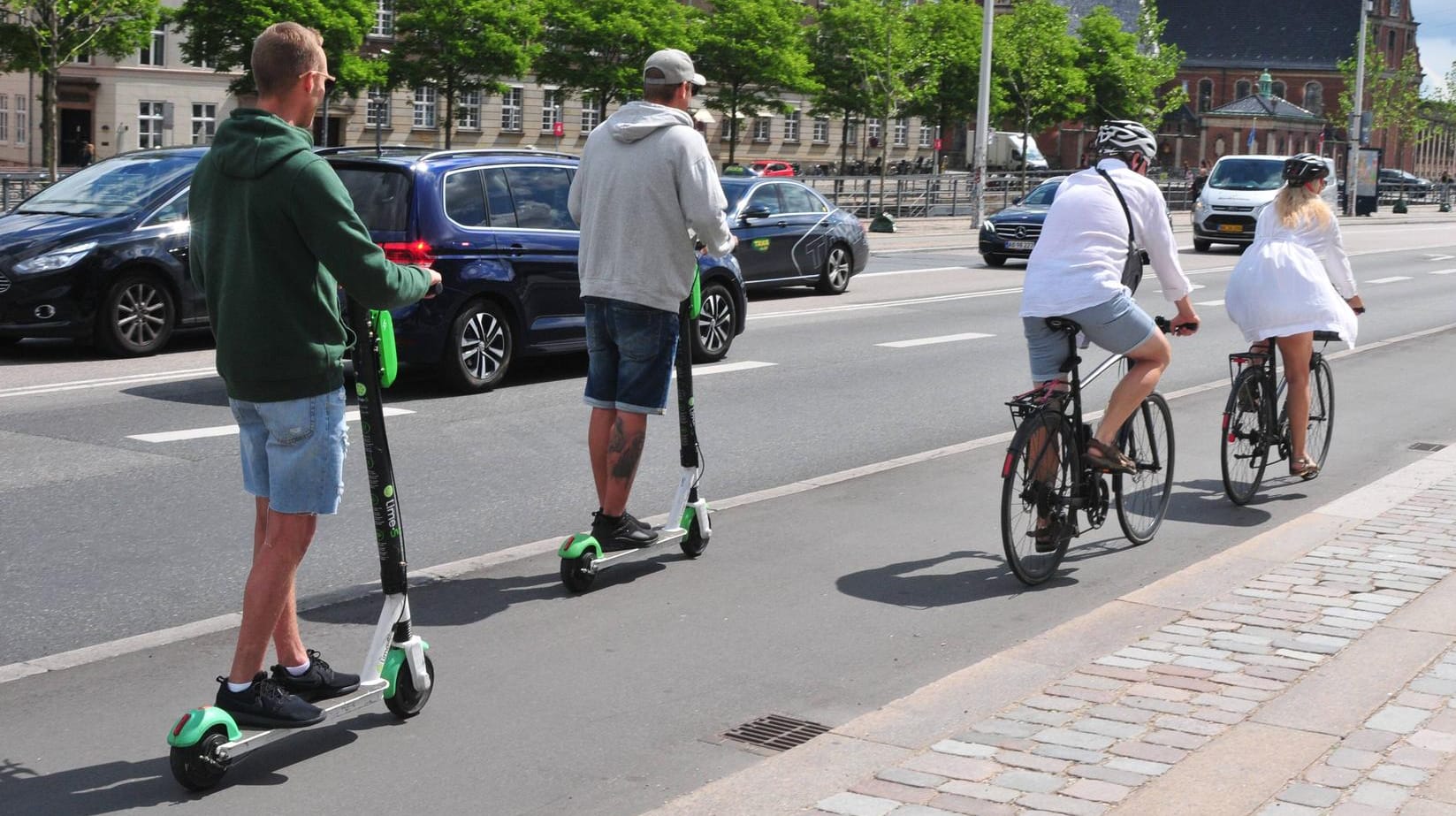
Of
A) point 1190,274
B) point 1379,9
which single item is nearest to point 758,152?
point 1190,274

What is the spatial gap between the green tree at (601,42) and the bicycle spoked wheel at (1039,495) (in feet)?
176

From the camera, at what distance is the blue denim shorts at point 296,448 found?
4.21 m

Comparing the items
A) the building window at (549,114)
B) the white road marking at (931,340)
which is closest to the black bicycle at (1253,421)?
the white road marking at (931,340)

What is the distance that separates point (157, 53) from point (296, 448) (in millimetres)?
65029

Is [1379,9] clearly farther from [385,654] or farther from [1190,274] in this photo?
[385,654]

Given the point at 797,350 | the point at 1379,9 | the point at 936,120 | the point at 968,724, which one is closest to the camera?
the point at 968,724

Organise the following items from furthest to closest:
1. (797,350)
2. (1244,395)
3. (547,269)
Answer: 1. (797,350)
2. (547,269)
3. (1244,395)

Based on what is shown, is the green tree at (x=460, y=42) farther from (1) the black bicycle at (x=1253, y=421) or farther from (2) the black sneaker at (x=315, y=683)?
(2) the black sneaker at (x=315, y=683)

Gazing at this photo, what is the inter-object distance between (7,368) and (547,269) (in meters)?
3.99

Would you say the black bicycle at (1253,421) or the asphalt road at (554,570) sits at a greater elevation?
the black bicycle at (1253,421)

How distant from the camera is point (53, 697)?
16.0 feet

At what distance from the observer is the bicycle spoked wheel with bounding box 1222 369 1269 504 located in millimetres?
8156

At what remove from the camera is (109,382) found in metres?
11.5

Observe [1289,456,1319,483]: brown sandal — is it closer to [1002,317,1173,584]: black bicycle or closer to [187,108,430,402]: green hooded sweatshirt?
[1002,317,1173,584]: black bicycle
